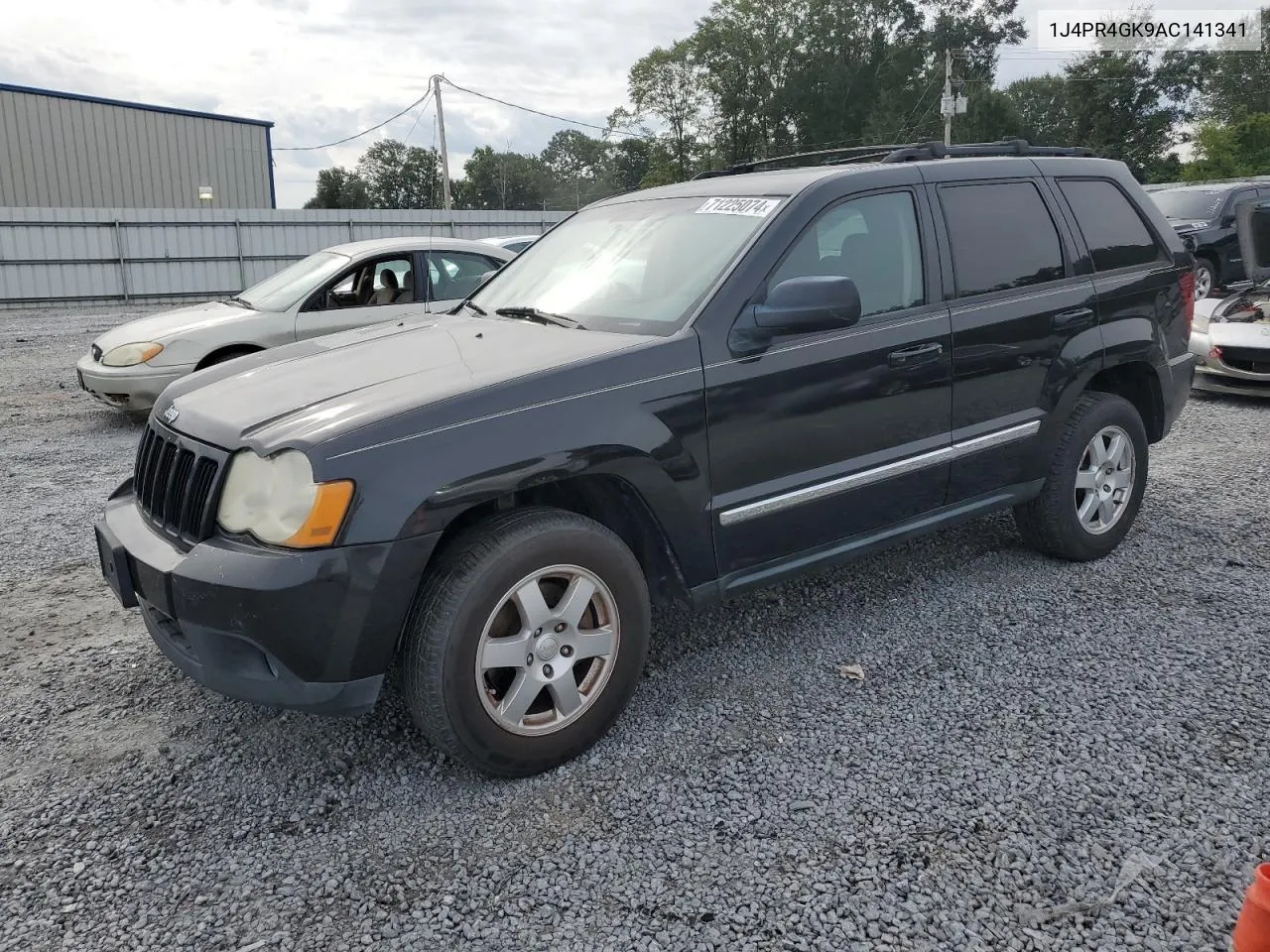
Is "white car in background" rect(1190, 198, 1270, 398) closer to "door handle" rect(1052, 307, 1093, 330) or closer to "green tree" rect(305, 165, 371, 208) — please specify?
"door handle" rect(1052, 307, 1093, 330)

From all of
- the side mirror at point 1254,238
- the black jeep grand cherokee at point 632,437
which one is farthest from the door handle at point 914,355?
the side mirror at point 1254,238

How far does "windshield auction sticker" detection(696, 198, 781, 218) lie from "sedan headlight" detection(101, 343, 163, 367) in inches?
222

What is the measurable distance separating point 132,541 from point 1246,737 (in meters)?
3.51

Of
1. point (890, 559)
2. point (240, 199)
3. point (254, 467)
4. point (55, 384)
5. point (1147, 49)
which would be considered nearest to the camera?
point (254, 467)

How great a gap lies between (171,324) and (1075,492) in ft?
22.8

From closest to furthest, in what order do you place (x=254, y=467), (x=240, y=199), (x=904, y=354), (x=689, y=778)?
(x=254, y=467), (x=689, y=778), (x=904, y=354), (x=240, y=199)

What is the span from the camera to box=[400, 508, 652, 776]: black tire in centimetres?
266

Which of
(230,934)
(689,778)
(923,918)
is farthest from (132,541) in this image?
(923,918)

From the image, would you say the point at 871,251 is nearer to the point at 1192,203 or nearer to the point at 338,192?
the point at 1192,203

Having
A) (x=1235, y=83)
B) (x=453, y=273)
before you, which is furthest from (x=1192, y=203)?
(x=1235, y=83)

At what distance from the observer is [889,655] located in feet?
12.0

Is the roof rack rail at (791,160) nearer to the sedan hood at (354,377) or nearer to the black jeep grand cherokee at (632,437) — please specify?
the black jeep grand cherokee at (632,437)

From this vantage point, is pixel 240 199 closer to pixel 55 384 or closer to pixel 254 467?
pixel 55 384

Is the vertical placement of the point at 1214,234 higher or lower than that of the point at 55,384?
higher
